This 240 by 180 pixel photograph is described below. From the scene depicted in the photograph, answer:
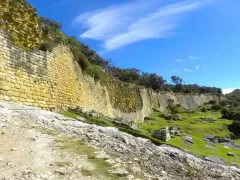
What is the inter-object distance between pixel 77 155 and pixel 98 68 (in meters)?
27.0

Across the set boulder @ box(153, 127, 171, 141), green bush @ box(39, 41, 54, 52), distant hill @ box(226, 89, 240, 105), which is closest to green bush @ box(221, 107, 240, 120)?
distant hill @ box(226, 89, 240, 105)

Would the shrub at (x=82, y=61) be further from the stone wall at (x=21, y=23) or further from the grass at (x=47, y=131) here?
the grass at (x=47, y=131)

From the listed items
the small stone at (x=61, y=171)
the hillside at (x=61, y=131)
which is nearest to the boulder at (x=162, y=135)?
the hillside at (x=61, y=131)

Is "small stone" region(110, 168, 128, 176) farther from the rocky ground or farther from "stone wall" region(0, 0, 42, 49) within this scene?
"stone wall" region(0, 0, 42, 49)

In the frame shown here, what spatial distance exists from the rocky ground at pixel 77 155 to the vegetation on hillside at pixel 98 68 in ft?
30.4

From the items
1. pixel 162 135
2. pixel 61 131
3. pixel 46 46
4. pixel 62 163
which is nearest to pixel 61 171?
pixel 62 163

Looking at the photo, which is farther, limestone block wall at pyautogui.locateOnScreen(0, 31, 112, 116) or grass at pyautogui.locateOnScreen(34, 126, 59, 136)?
limestone block wall at pyautogui.locateOnScreen(0, 31, 112, 116)

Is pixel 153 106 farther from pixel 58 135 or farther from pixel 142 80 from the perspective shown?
pixel 58 135

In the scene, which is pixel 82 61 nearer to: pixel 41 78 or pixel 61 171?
pixel 41 78

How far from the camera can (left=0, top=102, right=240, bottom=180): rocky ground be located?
25.7 feet

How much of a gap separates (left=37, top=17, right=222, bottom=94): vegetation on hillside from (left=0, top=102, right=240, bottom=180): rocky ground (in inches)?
365

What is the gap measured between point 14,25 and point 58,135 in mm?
9119

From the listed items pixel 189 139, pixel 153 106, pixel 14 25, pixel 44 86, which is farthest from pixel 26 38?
pixel 153 106

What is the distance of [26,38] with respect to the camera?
58.5ft
